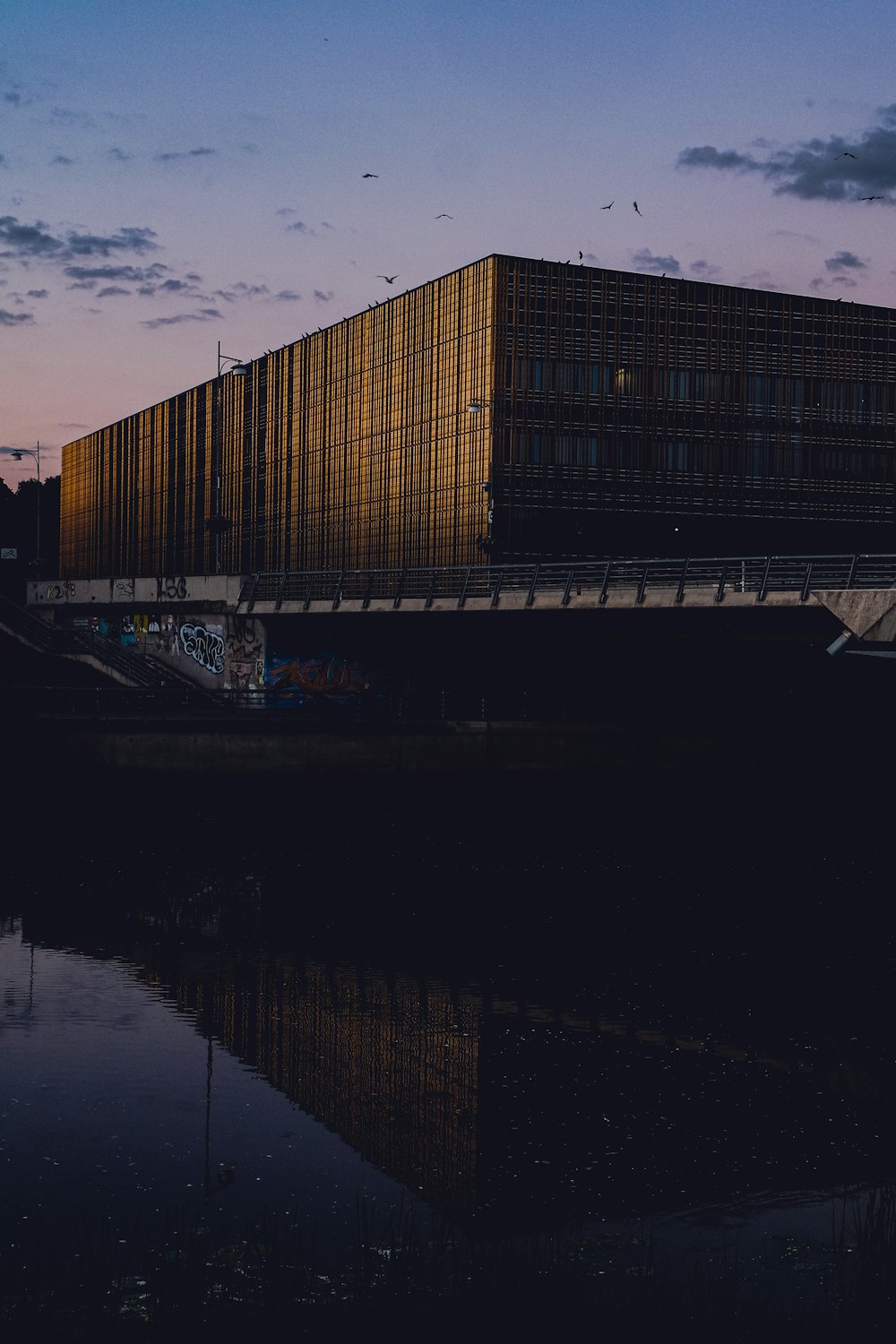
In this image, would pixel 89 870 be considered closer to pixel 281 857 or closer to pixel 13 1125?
pixel 281 857

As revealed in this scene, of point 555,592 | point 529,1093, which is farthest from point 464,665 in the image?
point 529,1093

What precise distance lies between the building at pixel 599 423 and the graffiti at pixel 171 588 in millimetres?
14314

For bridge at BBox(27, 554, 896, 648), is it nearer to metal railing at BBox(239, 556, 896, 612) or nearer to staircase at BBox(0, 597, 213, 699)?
metal railing at BBox(239, 556, 896, 612)

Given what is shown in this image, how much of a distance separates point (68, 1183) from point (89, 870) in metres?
21.3

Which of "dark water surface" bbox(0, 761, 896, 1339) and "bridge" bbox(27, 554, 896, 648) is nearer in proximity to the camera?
"dark water surface" bbox(0, 761, 896, 1339)

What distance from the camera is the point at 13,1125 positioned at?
580 inches

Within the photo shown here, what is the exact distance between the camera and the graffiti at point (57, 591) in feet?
244

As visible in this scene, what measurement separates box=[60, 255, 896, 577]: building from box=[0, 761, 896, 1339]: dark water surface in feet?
124

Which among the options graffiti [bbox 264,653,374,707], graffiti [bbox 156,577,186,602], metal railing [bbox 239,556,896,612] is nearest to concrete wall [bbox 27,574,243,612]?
graffiti [bbox 156,577,186,602]

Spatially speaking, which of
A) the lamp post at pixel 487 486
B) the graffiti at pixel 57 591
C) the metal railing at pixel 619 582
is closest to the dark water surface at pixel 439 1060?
the metal railing at pixel 619 582

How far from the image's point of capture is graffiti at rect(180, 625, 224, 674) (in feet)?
209

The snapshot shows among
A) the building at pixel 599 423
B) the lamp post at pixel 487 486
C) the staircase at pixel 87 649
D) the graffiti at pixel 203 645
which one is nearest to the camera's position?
the staircase at pixel 87 649

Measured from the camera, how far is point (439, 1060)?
18.5m

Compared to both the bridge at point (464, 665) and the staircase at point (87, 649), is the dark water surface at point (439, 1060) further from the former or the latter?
the staircase at point (87, 649)
